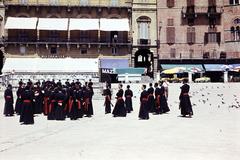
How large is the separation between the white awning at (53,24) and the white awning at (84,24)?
0.71 m

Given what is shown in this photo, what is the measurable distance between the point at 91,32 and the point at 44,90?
3206 centimetres

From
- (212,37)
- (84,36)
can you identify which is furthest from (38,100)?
(212,37)

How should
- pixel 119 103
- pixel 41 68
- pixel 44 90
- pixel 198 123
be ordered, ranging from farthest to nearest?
1. pixel 41 68
2. pixel 44 90
3. pixel 119 103
4. pixel 198 123

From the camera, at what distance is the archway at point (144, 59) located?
184 feet

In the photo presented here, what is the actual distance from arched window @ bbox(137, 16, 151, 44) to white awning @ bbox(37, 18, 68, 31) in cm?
855

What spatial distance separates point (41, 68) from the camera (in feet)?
168

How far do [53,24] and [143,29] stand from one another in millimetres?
10386

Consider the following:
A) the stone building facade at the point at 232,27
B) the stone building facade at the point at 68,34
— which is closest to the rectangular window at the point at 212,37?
the stone building facade at the point at 232,27

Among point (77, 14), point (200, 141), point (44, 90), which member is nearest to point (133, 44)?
point (77, 14)

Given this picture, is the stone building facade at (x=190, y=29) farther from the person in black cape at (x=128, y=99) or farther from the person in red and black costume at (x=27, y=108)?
the person in red and black costume at (x=27, y=108)

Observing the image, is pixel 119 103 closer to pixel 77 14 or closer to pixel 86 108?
pixel 86 108

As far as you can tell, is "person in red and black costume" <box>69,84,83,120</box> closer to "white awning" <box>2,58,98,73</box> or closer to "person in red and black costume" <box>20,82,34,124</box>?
"person in red and black costume" <box>20,82,34,124</box>

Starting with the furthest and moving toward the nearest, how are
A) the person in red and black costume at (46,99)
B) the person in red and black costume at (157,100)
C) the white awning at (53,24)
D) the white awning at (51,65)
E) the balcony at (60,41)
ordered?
the balcony at (60,41)
the white awning at (53,24)
the white awning at (51,65)
the person in red and black costume at (157,100)
the person in red and black costume at (46,99)

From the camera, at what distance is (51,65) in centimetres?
5188
